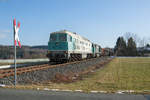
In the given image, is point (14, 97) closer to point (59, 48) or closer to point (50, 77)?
point (50, 77)

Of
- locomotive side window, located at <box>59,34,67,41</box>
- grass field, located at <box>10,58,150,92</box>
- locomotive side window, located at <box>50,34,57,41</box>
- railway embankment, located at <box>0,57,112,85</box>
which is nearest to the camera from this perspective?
grass field, located at <box>10,58,150,92</box>

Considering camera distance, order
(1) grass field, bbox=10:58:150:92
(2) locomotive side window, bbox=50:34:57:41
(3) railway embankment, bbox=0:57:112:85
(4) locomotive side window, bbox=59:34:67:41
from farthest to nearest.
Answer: (2) locomotive side window, bbox=50:34:57:41
(4) locomotive side window, bbox=59:34:67:41
(3) railway embankment, bbox=0:57:112:85
(1) grass field, bbox=10:58:150:92

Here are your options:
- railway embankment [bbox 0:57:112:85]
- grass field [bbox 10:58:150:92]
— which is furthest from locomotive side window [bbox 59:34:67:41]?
grass field [bbox 10:58:150:92]

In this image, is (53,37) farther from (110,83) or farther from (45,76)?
(110,83)

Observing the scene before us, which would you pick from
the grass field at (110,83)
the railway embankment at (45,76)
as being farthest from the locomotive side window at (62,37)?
the grass field at (110,83)

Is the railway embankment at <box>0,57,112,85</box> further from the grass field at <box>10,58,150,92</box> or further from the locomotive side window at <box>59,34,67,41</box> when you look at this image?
the locomotive side window at <box>59,34,67,41</box>

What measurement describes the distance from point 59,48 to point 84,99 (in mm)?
16551

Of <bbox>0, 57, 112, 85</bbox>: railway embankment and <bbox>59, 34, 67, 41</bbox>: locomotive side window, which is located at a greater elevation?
<bbox>59, 34, 67, 41</bbox>: locomotive side window

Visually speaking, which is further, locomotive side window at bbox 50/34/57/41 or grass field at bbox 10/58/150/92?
locomotive side window at bbox 50/34/57/41

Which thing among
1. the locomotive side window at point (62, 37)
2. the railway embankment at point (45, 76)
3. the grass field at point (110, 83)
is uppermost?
the locomotive side window at point (62, 37)

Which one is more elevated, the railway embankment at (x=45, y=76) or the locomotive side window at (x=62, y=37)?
the locomotive side window at (x=62, y=37)

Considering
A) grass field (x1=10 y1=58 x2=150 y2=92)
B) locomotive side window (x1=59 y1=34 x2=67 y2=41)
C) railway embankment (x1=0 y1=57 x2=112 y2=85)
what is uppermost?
locomotive side window (x1=59 y1=34 x2=67 y2=41)

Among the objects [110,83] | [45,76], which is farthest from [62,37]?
[110,83]

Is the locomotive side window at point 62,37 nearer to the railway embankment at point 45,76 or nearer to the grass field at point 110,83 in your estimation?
the railway embankment at point 45,76
